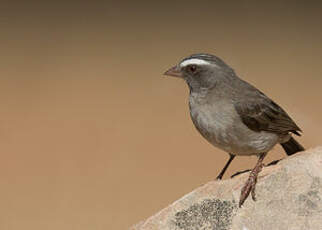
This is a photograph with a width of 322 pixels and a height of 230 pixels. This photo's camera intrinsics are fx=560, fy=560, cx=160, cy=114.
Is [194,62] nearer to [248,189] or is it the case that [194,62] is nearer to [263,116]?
[263,116]

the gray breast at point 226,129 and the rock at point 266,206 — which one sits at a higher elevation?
the gray breast at point 226,129

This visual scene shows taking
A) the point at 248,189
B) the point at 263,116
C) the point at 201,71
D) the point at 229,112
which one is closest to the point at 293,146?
the point at 263,116

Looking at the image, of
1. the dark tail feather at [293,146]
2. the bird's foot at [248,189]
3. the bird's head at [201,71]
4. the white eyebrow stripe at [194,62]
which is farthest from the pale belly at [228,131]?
the dark tail feather at [293,146]

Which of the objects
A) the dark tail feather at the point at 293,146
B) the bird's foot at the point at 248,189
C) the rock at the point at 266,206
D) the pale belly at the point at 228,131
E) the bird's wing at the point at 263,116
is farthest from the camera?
the dark tail feather at the point at 293,146

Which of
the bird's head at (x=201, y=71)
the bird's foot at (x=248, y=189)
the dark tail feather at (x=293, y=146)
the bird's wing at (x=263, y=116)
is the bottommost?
the dark tail feather at (x=293, y=146)

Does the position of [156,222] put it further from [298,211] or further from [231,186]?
[298,211]

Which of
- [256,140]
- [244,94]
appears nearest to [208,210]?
[256,140]

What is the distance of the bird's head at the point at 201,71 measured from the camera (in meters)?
4.34

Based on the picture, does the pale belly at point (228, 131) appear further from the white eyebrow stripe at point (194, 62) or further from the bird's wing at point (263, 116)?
the white eyebrow stripe at point (194, 62)

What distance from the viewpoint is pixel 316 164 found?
368 centimetres

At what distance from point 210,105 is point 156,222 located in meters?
1.04

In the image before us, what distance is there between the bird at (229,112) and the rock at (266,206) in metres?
0.39

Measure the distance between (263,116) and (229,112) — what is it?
342mm

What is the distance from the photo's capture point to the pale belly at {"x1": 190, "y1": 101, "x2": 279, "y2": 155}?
4117 millimetres
